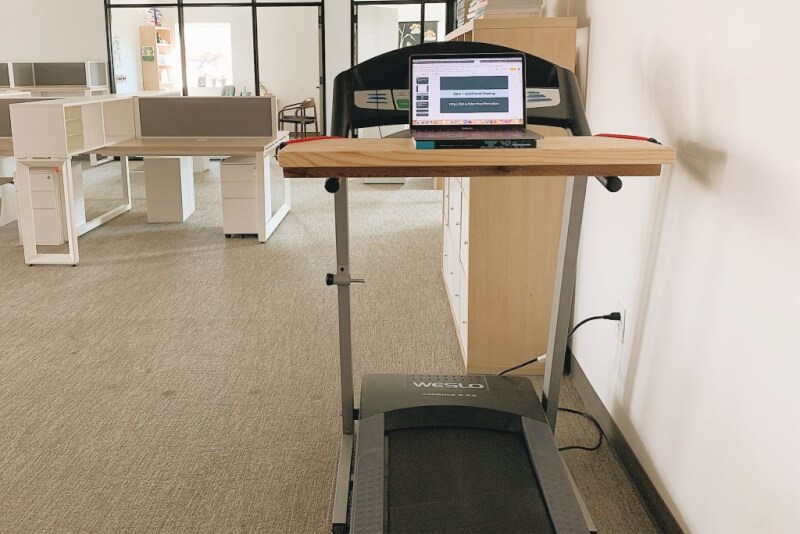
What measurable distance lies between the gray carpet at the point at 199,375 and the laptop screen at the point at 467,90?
1.05 meters

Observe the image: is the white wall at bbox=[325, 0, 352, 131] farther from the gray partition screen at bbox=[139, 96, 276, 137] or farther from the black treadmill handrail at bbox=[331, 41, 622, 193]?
the black treadmill handrail at bbox=[331, 41, 622, 193]

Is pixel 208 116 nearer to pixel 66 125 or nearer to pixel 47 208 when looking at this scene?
pixel 66 125

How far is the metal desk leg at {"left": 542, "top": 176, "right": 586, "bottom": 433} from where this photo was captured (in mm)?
1893

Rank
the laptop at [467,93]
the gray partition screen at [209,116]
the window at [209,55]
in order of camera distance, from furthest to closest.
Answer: the window at [209,55] < the gray partition screen at [209,116] < the laptop at [467,93]

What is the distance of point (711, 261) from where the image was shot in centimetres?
162

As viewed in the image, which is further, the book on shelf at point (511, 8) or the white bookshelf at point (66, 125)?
the white bookshelf at point (66, 125)

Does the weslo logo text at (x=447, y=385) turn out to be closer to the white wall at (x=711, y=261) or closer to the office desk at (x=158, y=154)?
the white wall at (x=711, y=261)

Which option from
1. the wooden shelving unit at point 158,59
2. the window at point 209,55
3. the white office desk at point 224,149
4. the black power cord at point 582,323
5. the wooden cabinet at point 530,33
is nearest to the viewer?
the black power cord at point 582,323

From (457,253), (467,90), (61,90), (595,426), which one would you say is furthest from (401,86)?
(61,90)

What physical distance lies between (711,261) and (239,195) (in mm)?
3758

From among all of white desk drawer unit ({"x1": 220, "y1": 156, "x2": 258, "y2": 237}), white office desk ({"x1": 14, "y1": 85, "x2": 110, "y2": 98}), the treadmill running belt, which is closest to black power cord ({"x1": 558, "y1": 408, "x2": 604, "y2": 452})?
the treadmill running belt

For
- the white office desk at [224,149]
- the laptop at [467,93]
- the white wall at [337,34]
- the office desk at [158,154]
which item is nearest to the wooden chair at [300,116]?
the white wall at [337,34]

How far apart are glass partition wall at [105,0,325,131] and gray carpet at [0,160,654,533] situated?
193 inches

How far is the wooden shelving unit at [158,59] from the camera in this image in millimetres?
9570
